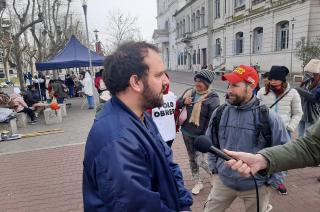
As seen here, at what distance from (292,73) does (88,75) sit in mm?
14725

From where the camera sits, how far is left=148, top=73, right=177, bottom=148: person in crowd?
4.37 meters

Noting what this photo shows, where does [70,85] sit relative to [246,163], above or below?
below

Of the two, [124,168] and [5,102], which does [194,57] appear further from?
[124,168]

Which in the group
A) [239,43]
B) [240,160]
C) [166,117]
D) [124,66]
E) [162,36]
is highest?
[162,36]

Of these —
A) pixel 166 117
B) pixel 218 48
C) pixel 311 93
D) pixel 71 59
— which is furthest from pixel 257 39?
pixel 166 117

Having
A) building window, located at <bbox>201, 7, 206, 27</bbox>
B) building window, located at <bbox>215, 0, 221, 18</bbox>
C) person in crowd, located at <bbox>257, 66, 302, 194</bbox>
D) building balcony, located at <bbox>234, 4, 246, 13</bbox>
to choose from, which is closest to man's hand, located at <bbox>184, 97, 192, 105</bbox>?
person in crowd, located at <bbox>257, 66, 302, 194</bbox>

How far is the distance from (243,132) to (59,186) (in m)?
3.57

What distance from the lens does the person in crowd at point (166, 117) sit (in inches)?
172

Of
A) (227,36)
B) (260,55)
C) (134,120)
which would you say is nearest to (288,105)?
(134,120)

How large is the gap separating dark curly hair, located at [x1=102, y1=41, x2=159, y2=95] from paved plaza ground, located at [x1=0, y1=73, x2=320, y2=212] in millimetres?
2932

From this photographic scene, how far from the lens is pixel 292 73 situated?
2156 cm

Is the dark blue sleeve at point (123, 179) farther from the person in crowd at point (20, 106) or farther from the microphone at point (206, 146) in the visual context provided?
the person in crowd at point (20, 106)

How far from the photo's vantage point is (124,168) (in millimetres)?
1377

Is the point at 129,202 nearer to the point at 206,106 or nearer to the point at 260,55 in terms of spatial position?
the point at 206,106
